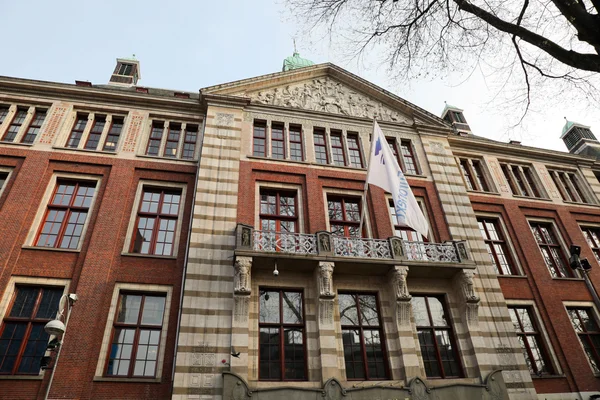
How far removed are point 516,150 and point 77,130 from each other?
25533mm

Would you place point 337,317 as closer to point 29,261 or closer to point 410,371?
point 410,371

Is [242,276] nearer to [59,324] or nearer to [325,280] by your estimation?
[325,280]

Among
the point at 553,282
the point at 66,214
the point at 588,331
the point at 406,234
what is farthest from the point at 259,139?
the point at 588,331

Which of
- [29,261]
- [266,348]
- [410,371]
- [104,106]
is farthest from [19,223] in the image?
[410,371]

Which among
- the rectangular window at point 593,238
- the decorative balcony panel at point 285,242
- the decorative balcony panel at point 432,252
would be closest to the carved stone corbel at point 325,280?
the decorative balcony panel at point 285,242

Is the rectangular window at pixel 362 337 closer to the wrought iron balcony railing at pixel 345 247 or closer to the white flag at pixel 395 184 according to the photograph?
the wrought iron balcony railing at pixel 345 247

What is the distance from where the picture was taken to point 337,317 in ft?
46.0

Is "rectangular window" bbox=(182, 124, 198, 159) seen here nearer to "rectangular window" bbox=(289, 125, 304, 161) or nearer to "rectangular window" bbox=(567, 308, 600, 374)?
"rectangular window" bbox=(289, 125, 304, 161)

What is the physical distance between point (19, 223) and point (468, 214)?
1994 centimetres

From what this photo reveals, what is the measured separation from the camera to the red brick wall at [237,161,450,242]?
1623 cm

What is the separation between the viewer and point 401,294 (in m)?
14.3

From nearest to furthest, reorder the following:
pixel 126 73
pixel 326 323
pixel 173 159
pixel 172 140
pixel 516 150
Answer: pixel 326 323
pixel 173 159
pixel 172 140
pixel 516 150
pixel 126 73

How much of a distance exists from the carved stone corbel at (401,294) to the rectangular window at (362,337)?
2.77 feet

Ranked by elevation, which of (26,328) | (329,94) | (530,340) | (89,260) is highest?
(329,94)
